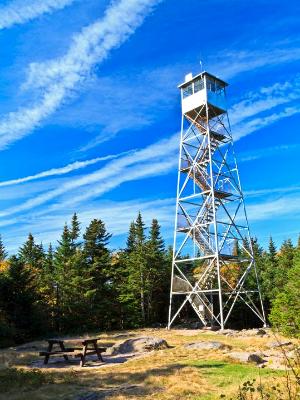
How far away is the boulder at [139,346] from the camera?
59.6ft

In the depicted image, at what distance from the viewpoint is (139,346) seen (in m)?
18.3

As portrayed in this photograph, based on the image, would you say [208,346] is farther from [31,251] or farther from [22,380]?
[31,251]

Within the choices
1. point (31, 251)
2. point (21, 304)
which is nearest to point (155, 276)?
point (21, 304)

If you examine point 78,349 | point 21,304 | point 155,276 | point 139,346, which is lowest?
point 139,346

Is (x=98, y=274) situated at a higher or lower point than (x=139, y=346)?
higher

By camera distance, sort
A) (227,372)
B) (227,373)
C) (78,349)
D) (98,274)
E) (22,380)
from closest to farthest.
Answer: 1. (227,373)
2. (227,372)
3. (22,380)
4. (78,349)
5. (98,274)

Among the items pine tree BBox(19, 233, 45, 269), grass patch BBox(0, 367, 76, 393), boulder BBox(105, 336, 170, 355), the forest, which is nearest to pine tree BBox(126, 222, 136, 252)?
the forest

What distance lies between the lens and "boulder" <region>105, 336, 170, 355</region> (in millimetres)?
18172

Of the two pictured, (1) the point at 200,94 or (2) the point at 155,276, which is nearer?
(1) the point at 200,94

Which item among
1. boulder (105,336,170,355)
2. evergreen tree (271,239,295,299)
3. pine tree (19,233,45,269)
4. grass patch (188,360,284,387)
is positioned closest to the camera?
grass patch (188,360,284,387)

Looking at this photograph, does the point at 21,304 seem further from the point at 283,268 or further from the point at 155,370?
the point at 283,268

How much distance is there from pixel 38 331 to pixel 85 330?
5.65m

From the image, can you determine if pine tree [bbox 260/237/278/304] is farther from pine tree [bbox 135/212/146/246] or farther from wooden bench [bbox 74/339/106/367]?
wooden bench [bbox 74/339/106/367]

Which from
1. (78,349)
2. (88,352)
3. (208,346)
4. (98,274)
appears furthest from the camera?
(98,274)
